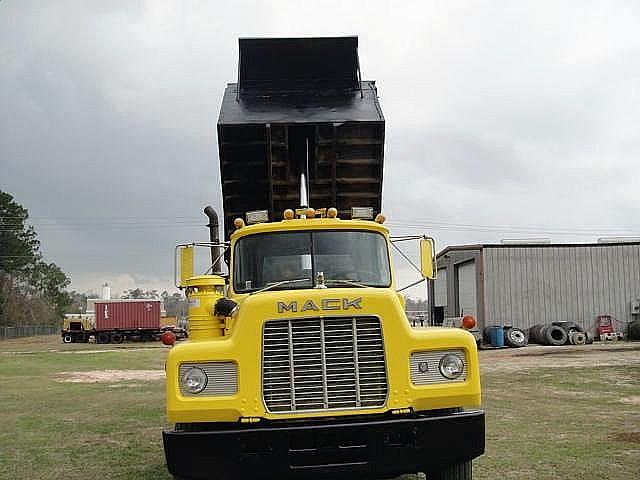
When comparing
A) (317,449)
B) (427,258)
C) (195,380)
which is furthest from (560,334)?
(195,380)

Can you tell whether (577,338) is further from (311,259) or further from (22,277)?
(22,277)

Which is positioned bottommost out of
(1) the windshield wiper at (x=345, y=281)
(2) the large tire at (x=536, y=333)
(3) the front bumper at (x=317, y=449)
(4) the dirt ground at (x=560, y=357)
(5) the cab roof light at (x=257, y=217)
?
(4) the dirt ground at (x=560, y=357)

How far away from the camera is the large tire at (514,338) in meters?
29.9

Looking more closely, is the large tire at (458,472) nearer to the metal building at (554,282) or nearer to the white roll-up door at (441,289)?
the metal building at (554,282)

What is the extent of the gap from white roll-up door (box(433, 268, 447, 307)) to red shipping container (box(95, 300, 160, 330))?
801 inches

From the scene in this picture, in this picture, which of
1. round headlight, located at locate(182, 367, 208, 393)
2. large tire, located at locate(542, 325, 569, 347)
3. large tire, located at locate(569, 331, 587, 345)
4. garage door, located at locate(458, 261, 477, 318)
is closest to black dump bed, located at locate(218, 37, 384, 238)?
round headlight, located at locate(182, 367, 208, 393)

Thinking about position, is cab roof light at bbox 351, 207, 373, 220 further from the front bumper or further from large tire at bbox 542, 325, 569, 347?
large tire at bbox 542, 325, 569, 347

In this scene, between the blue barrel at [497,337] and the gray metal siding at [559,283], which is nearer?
the blue barrel at [497,337]

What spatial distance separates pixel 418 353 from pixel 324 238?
170cm

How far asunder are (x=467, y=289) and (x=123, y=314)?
26.0 metres

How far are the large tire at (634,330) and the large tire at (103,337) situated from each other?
111 ft

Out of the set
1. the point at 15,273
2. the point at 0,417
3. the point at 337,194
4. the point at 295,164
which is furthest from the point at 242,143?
the point at 15,273

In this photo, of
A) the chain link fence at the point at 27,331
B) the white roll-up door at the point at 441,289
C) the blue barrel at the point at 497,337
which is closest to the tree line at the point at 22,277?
the chain link fence at the point at 27,331

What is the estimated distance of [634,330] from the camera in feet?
102
